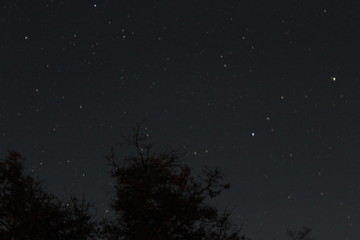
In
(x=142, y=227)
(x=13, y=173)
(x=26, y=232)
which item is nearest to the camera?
(x=142, y=227)

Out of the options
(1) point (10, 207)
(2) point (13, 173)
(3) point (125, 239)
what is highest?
(2) point (13, 173)

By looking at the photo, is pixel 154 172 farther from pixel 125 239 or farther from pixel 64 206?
pixel 64 206

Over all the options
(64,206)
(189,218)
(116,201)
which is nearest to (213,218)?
(189,218)

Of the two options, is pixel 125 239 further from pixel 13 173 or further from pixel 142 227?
pixel 13 173

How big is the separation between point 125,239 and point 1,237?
3947 millimetres

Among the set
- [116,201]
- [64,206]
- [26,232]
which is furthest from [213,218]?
[26,232]

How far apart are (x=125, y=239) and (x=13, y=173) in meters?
4.71

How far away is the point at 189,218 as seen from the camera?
14883mm

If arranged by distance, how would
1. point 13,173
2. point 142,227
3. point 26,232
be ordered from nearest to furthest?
point 142,227 → point 26,232 → point 13,173

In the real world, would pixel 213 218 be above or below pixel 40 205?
below

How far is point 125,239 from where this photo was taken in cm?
1459

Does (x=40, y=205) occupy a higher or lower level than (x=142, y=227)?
higher

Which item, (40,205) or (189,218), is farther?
(40,205)

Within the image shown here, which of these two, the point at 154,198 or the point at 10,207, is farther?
the point at 10,207
